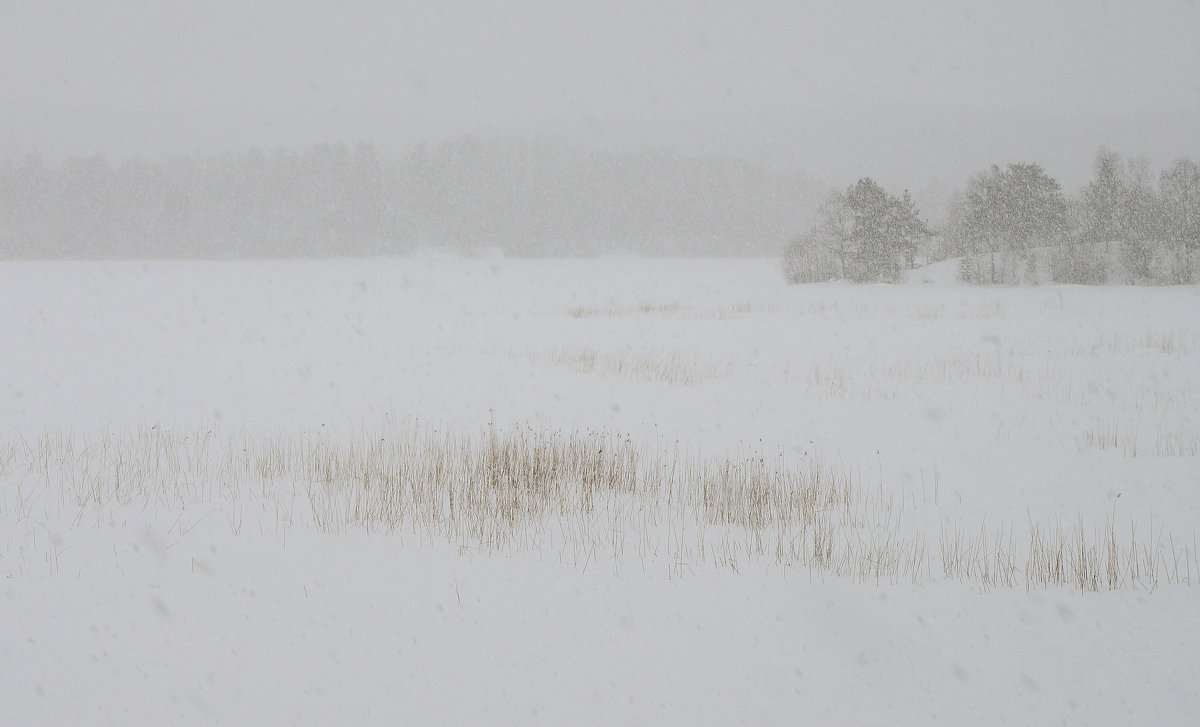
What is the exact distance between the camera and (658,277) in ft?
167

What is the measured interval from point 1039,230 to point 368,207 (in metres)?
72.2

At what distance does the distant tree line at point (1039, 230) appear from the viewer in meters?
36.8

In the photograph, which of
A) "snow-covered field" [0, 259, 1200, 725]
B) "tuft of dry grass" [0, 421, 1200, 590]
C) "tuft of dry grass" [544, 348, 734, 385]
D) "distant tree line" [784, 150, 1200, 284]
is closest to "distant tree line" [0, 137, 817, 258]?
"distant tree line" [784, 150, 1200, 284]

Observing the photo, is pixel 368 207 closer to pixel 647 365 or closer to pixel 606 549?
pixel 647 365

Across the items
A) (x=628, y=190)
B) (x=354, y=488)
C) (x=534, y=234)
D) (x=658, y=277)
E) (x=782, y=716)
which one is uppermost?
(x=628, y=190)

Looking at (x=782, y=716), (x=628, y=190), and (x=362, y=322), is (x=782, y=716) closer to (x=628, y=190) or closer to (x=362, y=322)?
(x=362, y=322)

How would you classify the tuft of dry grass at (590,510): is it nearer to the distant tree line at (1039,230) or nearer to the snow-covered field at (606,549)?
the snow-covered field at (606,549)

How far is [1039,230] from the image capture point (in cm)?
3862

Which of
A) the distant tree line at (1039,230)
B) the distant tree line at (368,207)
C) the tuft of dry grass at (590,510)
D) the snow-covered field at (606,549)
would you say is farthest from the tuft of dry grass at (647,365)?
the distant tree line at (368,207)

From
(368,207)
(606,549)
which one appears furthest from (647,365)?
(368,207)

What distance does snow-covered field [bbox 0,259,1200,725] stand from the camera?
348 cm

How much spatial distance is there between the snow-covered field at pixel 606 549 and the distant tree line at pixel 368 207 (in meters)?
76.3

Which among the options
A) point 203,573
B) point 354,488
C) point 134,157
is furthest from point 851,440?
point 134,157

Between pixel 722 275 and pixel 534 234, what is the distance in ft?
152
